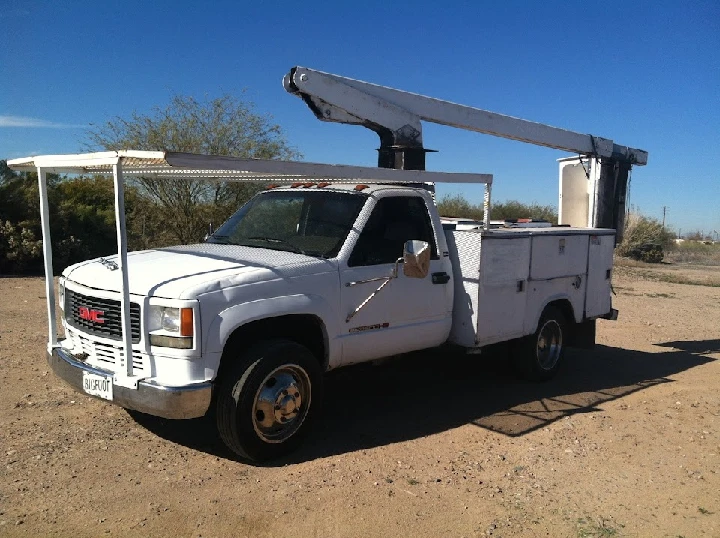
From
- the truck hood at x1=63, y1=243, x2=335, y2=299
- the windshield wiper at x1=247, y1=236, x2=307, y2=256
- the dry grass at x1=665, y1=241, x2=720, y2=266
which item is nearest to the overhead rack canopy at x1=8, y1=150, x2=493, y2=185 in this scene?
the windshield wiper at x1=247, y1=236, x2=307, y2=256

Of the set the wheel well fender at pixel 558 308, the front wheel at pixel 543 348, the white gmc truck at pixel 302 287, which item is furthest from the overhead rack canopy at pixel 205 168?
the front wheel at pixel 543 348

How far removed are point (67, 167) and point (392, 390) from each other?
12.3ft

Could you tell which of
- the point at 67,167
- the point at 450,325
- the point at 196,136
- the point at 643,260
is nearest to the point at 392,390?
the point at 450,325

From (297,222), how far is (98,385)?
2.17 meters

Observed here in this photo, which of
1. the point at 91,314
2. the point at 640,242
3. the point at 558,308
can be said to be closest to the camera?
the point at 91,314

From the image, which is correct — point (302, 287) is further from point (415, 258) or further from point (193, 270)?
point (415, 258)

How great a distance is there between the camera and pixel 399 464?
4.82m

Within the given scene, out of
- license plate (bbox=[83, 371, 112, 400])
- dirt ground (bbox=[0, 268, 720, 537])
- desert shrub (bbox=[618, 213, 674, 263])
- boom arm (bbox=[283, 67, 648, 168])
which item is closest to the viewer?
dirt ground (bbox=[0, 268, 720, 537])

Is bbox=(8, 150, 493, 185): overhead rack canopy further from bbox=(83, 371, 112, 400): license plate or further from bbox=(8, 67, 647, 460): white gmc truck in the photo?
bbox=(83, 371, 112, 400): license plate

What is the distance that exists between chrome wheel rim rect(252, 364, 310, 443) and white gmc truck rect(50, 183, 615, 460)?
1 centimetres

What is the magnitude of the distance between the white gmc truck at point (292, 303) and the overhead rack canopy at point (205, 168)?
1.22 feet

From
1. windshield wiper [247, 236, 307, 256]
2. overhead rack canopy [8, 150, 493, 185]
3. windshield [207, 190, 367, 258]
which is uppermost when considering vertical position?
overhead rack canopy [8, 150, 493, 185]

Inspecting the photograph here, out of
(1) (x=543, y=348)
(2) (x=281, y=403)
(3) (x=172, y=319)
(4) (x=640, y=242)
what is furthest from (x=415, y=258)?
(4) (x=640, y=242)

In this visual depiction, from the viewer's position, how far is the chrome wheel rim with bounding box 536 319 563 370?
7.32m
